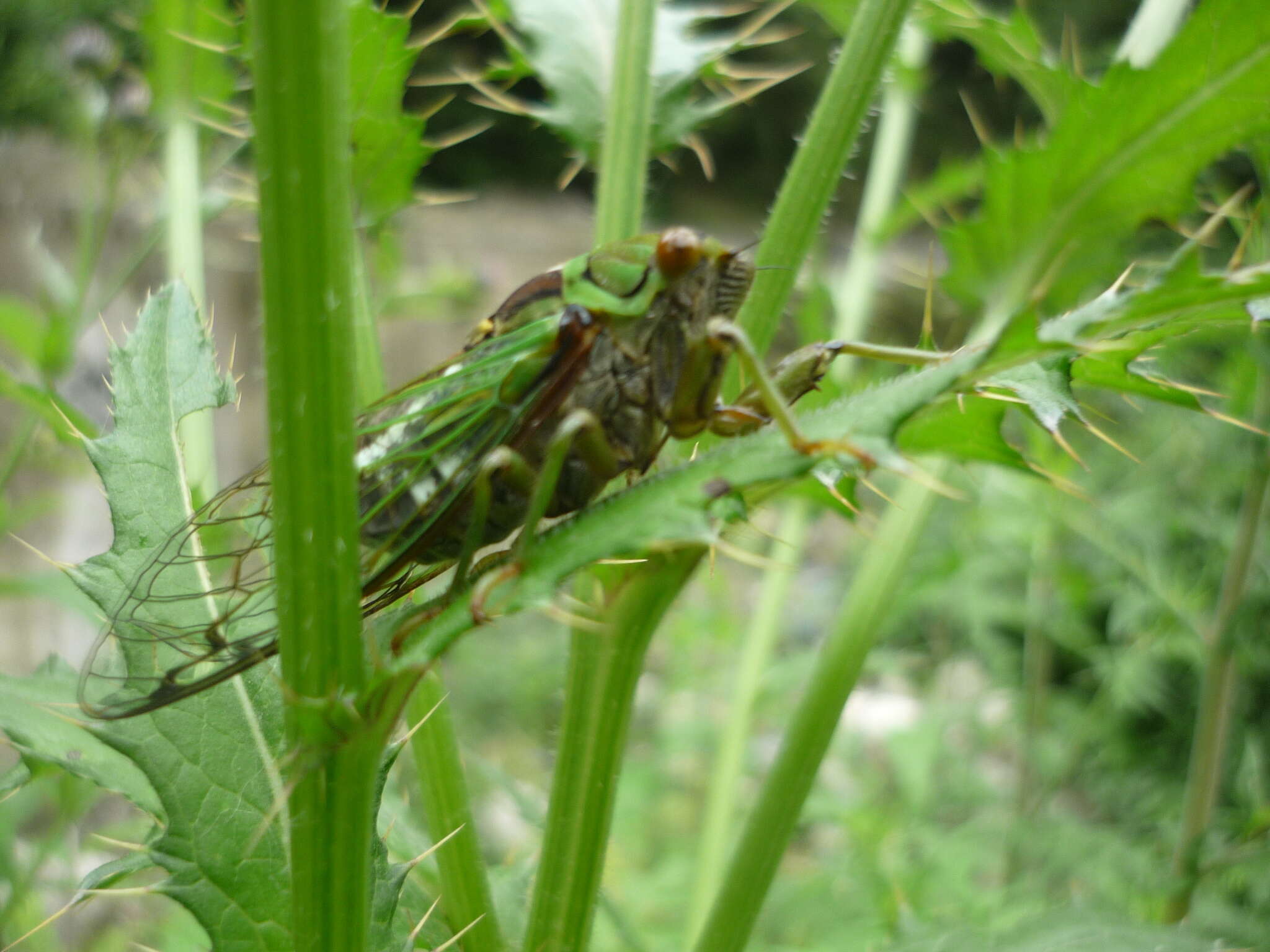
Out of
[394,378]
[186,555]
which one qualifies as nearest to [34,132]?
[394,378]

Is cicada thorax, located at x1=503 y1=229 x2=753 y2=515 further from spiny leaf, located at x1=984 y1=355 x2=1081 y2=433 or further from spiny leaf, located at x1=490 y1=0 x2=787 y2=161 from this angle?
spiny leaf, located at x1=984 y1=355 x2=1081 y2=433

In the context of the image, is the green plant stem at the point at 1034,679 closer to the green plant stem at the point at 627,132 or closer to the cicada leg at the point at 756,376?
the cicada leg at the point at 756,376

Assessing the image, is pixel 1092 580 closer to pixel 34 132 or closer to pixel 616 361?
pixel 616 361

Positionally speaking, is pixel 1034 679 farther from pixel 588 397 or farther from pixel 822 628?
pixel 822 628

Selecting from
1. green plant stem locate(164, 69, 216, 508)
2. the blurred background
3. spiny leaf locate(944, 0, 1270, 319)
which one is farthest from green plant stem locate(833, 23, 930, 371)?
green plant stem locate(164, 69, 216, 508)

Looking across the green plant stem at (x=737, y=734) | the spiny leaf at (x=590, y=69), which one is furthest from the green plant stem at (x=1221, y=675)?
the spiny leaf at (x=590, y=69)

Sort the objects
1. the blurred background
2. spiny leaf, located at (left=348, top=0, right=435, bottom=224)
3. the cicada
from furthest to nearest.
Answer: the blurred background < spiny leaf, located at (left=348, top=0, right=435, bottom=224) < the cicada
